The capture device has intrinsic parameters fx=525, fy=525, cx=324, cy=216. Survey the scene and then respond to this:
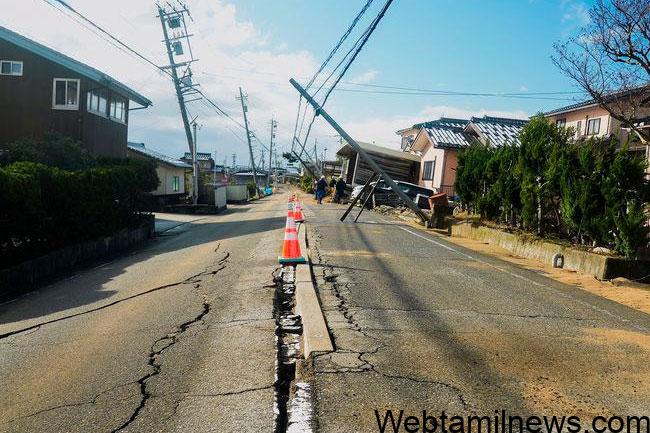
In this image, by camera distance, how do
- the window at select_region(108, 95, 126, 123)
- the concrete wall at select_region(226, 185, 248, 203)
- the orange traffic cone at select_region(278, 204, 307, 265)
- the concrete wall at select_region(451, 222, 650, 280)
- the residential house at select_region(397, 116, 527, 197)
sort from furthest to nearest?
the concrete wall at select_region(226, 185, 248, 203)
the residential house at select_region(397, 116, 527, 197)
the window at select_region(108, 95, 126, 123)
the concrete wall at select_region(451, 222, 650, 280)
the orange traffic cone at select_region(278, 204, 307, 265)

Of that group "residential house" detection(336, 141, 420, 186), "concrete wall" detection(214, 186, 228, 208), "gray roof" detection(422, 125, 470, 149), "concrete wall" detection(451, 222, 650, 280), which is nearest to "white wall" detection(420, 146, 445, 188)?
"gray roof" detection(422, 125, 470, 149)

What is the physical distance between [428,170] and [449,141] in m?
3.29

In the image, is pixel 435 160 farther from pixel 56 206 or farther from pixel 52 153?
pixel 56 206

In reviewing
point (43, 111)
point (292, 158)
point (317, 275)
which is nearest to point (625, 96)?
point (317, 275)

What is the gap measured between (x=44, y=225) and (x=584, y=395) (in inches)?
389

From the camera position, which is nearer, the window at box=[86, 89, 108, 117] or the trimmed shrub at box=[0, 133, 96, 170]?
the trimmed shrub at box=[0, 133, 96, 170]

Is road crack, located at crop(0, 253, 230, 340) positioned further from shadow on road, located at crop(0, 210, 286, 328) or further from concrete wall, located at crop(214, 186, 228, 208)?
concrete wall, located at crop(214, 186, 228, 208)

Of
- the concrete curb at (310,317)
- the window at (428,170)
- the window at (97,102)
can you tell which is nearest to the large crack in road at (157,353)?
the concrete curb at (310,317)

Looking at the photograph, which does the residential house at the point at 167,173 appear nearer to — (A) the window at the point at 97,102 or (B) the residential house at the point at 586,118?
(A) the window at the point at 97,102

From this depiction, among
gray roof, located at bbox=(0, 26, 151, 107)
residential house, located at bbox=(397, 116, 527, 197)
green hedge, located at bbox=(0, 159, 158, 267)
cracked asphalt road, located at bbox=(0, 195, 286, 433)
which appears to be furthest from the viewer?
residential house, located at bbox=(397, 116, 527, 197)

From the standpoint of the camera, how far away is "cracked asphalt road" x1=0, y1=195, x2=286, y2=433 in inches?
134

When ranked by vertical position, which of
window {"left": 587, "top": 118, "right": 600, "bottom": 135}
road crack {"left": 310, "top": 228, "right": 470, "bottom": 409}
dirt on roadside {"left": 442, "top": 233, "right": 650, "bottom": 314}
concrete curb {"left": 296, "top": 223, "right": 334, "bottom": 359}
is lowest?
road crack {"left": 310, "top": 228, "right": 470, "bottom": 409}

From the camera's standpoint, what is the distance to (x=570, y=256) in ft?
34.9

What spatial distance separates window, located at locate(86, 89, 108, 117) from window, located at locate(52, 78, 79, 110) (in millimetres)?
562
